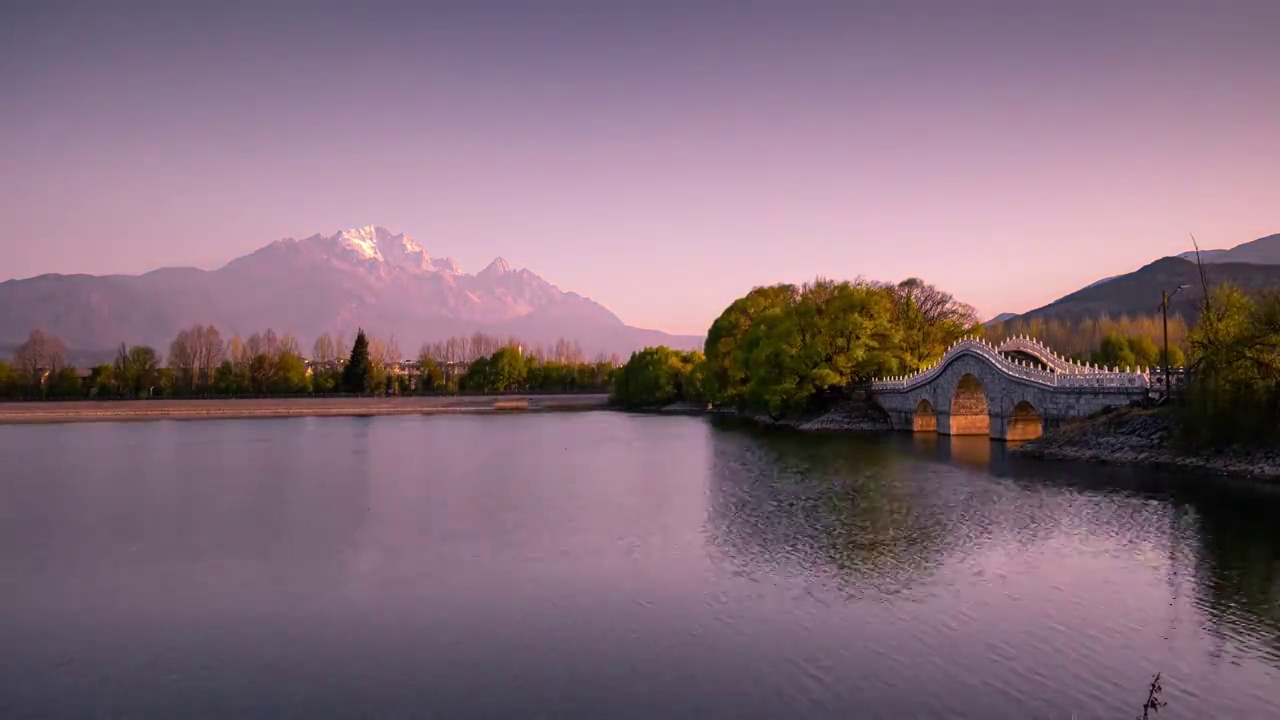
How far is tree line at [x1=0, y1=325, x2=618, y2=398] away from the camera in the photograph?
119938 millimetres

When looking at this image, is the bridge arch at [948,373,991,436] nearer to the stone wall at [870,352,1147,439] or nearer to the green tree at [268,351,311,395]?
the stone wall at [870,352,1147,439]

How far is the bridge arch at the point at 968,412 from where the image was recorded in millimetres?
56562

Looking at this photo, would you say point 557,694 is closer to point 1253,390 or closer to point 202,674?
point 202,674

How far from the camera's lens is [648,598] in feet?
58.0

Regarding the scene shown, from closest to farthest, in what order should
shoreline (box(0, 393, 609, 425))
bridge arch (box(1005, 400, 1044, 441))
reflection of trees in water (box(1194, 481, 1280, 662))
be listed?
1. reflection of trees in water (box(1194, 481, 1280, 662))
2. bridge arch (box(1005, 400, 1044, 441))
3. shoreline (box(0, 393, 609, 425))

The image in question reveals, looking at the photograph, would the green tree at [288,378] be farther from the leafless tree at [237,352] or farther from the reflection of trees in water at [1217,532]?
the reflection of trees in water at [1217,532]

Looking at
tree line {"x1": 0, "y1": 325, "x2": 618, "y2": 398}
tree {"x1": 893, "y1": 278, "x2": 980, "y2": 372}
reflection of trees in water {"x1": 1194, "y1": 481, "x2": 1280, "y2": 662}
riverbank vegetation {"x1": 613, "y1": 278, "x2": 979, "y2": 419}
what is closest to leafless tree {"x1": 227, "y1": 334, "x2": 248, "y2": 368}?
tree line {"x1": 0, "y1": 325, "x2": 618, "y2": 398}

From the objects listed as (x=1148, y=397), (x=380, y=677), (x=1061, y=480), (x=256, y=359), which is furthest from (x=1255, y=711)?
(x=256, y=359)

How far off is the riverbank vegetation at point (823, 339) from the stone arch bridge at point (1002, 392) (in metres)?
3.33

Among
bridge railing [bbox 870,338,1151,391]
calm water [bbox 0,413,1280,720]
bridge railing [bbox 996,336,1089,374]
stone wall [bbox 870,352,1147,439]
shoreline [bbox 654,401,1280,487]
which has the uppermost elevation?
bridge railing [bbox 996,336,1089,374]

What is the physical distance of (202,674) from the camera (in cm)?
1359

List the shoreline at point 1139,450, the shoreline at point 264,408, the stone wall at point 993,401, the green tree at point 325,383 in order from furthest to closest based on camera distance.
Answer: the green tree at point 325,383 < the shoreline at point 264,408 < the stone wall at point 993,401 < the shoreline at point 1139,450

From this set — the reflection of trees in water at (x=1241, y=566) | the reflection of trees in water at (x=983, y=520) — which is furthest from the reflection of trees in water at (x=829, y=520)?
the reflection of trees in water at (x=1241, y=566)

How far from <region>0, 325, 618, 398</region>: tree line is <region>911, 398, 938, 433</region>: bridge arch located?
87.2 metres
